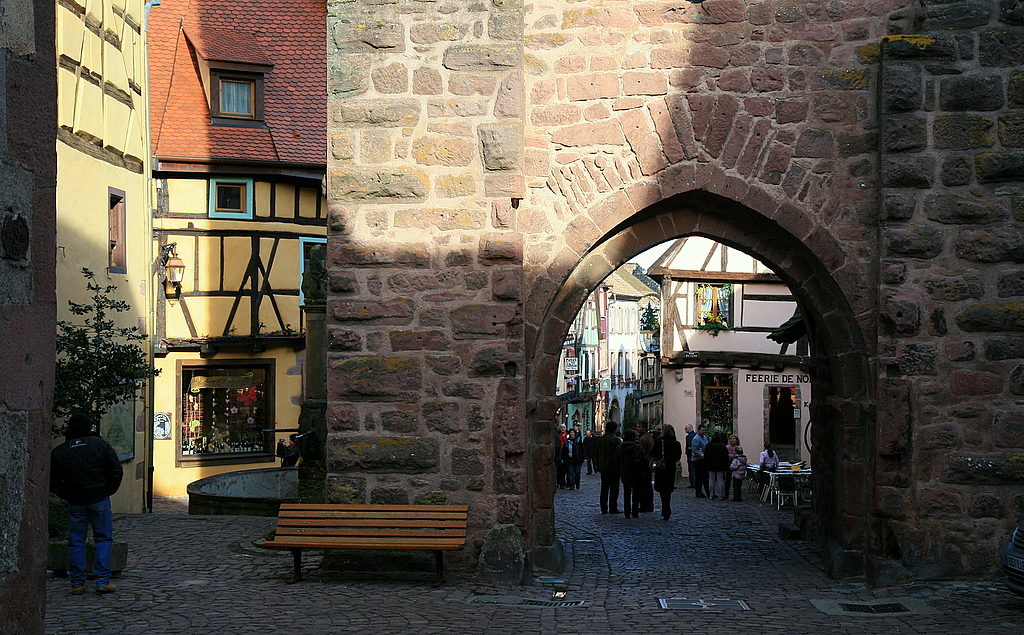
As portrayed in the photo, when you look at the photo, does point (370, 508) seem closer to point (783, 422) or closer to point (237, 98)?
point (237, 98)

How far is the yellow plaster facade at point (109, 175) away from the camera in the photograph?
40.1ft

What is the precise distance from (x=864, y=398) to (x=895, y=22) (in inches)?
110

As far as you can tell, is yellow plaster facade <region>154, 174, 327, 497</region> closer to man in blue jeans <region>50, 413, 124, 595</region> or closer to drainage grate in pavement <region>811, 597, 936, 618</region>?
man in blue jeans <region>50, 413, 124, 595</region>

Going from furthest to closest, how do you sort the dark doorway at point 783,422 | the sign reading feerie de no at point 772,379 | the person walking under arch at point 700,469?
the dark doorway at point 783,422 → the sign reading feerie de no at point 772,379 → the person walking under arch at point 700,469

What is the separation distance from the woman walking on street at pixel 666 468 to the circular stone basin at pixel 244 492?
4.42 m

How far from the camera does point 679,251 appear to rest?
24.2 m

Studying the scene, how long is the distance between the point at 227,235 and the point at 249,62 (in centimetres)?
329

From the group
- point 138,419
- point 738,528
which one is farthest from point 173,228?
point 738,528

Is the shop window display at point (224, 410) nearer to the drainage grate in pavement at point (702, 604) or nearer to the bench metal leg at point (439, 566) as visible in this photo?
the bench metal leg at point (439, 566)

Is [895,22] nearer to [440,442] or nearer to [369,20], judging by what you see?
[369,20]

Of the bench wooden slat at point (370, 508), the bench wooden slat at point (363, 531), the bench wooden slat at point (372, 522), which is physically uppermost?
the bench wooden slat at point (370, 508)

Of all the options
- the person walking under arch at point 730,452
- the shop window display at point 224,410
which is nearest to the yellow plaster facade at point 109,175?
the shop window display at point 224,410

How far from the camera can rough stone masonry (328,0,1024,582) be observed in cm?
750

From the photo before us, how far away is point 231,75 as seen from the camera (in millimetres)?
19109
